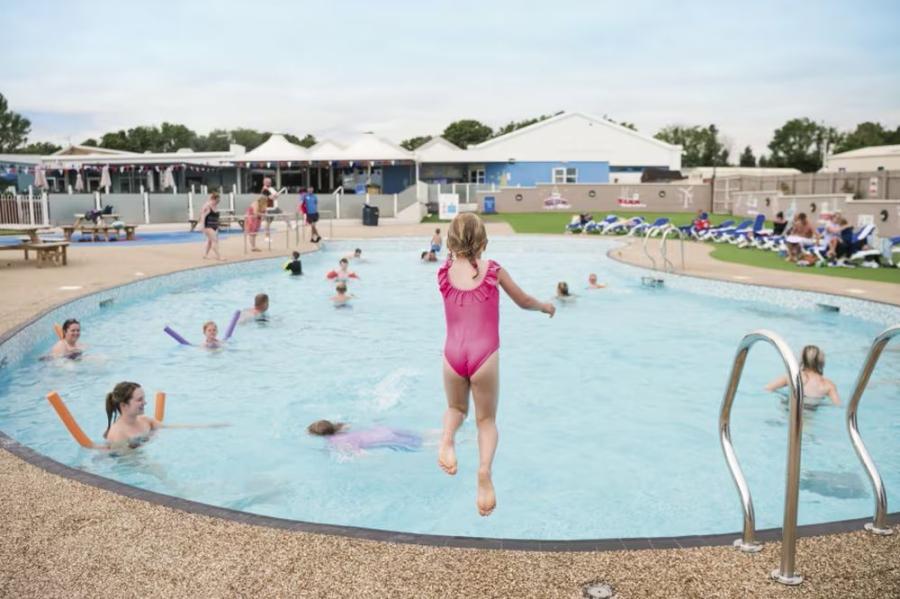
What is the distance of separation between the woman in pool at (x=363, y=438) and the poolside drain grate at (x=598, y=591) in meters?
4.24

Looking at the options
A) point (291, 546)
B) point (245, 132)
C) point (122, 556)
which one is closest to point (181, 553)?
point (122, 556)

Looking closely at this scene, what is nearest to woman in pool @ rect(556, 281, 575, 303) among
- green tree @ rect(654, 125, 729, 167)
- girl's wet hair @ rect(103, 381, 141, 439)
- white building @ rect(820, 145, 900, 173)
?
girl's wet hair @ rect(103, 381, 141, 439)

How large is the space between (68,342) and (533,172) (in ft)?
128

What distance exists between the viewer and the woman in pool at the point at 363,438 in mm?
7023

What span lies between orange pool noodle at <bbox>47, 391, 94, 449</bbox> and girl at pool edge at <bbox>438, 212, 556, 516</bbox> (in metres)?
3.19

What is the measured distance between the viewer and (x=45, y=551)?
329 cm

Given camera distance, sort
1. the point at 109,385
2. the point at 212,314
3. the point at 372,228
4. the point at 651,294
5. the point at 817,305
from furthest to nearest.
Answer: the point at 372,228 < the point at 651,294 < the point at 212,314 < the point at 817,305 < the point at 109,385

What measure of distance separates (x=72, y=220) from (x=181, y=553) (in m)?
28.4

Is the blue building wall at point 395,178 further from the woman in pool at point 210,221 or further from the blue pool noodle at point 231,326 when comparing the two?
the blue pool noodle at point 231,326

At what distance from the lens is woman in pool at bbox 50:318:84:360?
8.79 metres

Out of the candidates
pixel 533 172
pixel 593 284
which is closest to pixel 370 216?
pixel 533 172

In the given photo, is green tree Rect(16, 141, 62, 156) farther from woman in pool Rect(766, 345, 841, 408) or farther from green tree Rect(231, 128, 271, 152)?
woman in pool Rect(766, 345, 841, 408)

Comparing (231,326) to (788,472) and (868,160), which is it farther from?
(868,160)

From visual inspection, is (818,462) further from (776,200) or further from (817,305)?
(776,200)
